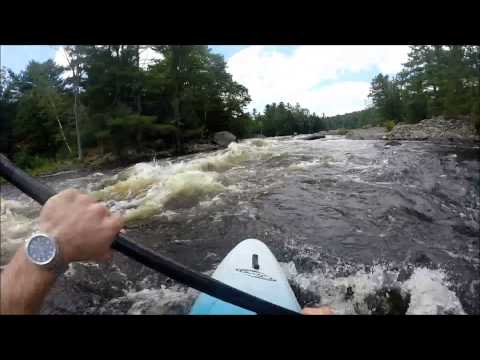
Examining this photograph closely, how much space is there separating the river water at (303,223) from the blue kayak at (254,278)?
0.14 meters

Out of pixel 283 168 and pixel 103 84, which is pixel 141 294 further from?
pixel 283 168

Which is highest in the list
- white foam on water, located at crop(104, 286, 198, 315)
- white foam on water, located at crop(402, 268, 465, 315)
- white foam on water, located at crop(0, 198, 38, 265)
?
white foam on water, located at crop(0, 198, 38, 265)

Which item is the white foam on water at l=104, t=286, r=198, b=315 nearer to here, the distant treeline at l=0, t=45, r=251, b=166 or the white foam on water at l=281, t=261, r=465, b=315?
the white foam on water at l=281, t=261, r=465, b=315

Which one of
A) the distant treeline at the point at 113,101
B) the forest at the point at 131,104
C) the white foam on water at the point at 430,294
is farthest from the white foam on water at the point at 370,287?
the distant treeline at the point at 113,101

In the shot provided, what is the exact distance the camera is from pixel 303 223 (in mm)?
1732

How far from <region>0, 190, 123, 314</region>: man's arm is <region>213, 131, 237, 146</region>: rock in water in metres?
1.37

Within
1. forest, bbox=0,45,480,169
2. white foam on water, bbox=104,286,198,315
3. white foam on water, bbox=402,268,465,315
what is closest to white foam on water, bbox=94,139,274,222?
forest, bbox=0,45,480,169

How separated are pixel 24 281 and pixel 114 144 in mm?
1291

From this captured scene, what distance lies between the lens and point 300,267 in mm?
1538

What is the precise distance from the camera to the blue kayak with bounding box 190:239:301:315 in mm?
1198

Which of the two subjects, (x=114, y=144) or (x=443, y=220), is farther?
(x=443, y=220)

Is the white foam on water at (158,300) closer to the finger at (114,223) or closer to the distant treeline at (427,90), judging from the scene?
the finger at (114,223)

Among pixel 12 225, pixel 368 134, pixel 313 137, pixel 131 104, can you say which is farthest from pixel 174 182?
pixel 368 134
